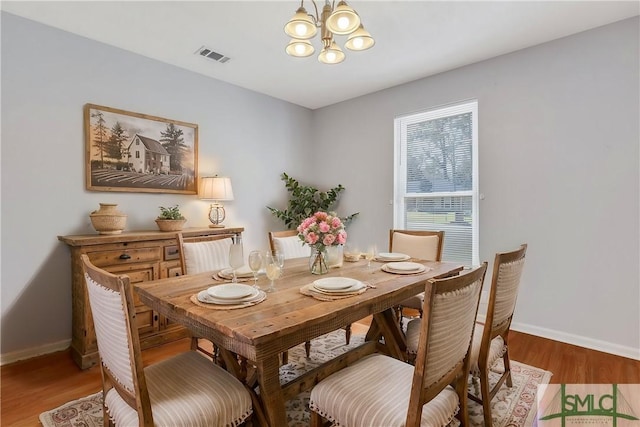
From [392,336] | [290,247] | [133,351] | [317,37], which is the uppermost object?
[317,37]

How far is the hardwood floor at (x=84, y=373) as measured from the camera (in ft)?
6.56

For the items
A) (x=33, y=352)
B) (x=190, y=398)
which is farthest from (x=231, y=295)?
(x=33, y=352)

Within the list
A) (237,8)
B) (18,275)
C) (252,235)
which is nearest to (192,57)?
(237,8)

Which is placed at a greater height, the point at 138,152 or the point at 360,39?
the point at 360,39

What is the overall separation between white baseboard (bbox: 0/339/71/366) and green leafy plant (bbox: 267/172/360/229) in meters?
2.58

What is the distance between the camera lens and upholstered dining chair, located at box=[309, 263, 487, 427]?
1112 millimetres

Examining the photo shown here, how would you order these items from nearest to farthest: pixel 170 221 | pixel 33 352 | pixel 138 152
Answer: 1. pixel 33 352
2. pixel 170 221
3. pixel 138 152

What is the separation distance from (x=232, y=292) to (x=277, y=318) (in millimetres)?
309

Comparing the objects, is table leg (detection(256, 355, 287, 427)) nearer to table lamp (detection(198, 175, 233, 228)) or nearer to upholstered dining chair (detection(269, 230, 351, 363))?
upholstered dining chair (detection(269, 230, 351, 363))

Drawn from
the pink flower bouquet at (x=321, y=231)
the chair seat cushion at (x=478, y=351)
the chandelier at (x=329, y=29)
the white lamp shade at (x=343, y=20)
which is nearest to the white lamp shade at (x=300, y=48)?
the chandelier at (x=329, y=29)

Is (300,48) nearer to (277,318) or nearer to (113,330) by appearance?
(277,318)

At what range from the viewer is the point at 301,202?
4.56 meters

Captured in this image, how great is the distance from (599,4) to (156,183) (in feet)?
13.1

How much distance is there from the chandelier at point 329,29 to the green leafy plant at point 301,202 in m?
2.48
